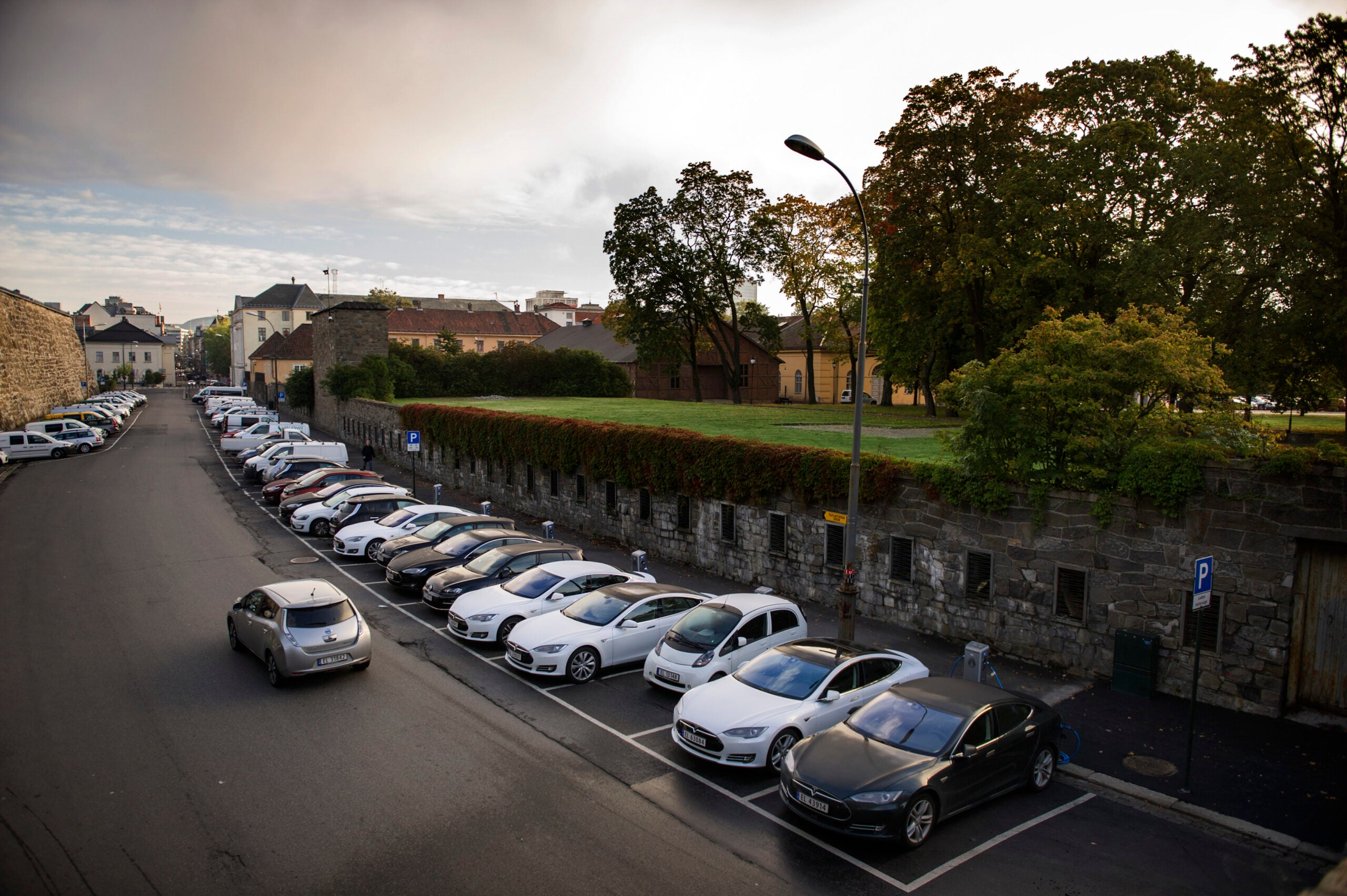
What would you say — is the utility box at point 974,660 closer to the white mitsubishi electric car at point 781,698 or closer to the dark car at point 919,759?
the white mitsubishi electric car at point 781,698

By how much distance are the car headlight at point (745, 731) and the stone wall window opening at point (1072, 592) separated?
273 inches

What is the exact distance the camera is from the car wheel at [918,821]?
25.4 feet

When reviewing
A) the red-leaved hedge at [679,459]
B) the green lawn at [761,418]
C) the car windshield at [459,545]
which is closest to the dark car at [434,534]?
the car windshield at [459,545]

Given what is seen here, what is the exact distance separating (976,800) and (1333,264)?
17.6 meters

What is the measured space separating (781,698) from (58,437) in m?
48.8

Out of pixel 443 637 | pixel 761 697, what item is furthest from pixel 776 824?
pixel 443 637

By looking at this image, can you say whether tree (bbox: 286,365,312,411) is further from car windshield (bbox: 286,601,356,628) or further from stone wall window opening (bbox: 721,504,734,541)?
car windshield (bbox: 286,601,356,628)

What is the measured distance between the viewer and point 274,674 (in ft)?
39.2

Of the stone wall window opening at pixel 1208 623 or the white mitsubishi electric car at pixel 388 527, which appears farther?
the white mitsubishi electric car at pixel 388 527

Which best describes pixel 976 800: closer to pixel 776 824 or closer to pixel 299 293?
pixel 776 824

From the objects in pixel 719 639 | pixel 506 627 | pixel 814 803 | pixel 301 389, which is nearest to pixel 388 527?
pixel 506 627

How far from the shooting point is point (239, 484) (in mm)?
33969

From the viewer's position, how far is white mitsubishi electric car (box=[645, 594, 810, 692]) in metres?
11.7

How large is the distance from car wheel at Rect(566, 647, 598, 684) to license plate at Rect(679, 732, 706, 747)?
326 cm
